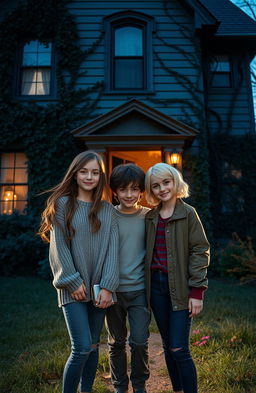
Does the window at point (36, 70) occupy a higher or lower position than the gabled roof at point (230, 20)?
lower

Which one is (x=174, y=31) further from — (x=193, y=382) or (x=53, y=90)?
(x=193, y=382)

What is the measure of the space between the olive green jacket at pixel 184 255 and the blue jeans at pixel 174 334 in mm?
63

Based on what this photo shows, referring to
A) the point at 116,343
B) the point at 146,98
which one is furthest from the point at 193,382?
the point at 146,98

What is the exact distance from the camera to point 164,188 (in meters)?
2.12

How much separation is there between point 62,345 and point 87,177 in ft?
6.36

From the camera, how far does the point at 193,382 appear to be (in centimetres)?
186

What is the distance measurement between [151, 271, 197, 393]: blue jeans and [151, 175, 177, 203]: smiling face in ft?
1.78

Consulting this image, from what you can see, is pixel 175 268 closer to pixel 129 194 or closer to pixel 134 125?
pixel 129 194

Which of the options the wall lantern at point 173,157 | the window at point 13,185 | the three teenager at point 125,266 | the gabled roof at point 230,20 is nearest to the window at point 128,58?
the gabled roof at point 230,20

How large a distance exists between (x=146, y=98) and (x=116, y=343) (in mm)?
6623

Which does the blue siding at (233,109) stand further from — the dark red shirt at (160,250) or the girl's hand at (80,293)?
the girl's hand at (80,293)

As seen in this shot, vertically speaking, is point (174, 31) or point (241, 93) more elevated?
point (174, 31)

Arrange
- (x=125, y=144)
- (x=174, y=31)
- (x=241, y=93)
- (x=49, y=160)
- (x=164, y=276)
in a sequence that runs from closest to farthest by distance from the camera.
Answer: (x=164, y=276)
(x=125, y=144)
(x=49, y=160)
(x=174, y=31)
(x=241, y=93)

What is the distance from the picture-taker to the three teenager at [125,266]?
1.87 meters
